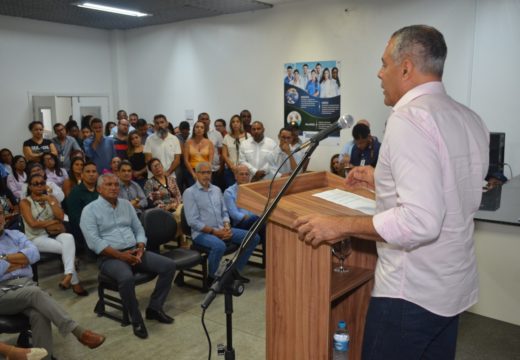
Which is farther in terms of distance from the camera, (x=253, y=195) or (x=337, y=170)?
(x=337, y=170)

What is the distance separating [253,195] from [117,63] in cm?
922

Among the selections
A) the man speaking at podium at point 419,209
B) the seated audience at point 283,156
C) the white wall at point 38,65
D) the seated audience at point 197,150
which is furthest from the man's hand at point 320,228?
the white wall at point 38,65

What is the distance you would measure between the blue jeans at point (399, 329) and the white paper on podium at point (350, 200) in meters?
0.37

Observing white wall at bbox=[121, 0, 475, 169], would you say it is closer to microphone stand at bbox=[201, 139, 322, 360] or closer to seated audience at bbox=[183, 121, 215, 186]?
seated audience at bbox=[183, 121, 215, 186]

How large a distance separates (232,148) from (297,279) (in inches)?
218

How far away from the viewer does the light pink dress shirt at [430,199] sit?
3.94ft

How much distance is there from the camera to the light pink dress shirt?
120 centimetres

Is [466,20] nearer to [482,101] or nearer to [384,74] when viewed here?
[482,101]

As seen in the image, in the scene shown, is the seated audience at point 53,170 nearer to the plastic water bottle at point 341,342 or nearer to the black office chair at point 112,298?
the black office chair at point 112,298

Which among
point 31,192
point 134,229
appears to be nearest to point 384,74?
point 134,229

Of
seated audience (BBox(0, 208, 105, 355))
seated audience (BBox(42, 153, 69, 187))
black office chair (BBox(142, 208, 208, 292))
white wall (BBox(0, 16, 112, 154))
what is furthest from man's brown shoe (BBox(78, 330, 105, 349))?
white wall (BBox(0, 16, 112, 154))

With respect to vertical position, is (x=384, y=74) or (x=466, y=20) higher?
(x=466, y=20)

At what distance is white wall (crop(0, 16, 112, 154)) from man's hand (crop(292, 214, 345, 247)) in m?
8.48

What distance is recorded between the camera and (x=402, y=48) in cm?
131
